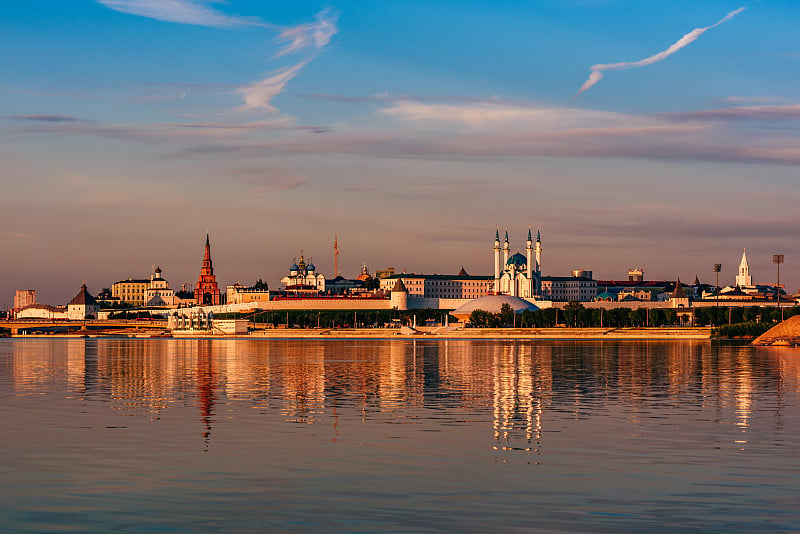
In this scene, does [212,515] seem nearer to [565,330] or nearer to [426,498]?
[426,498]

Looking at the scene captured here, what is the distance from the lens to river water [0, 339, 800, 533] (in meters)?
17.2

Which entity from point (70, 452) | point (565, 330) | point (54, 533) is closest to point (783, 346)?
point (565, 330)

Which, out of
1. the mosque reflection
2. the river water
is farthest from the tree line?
the river water

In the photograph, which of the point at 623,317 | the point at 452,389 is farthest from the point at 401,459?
the point at 623,317

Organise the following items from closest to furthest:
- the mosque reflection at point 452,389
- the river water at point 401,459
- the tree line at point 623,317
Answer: the river water at point 401,459 → the mosque reflection at point 452,389 → the tree line at point 623,317

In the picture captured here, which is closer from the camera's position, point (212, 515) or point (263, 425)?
point (212, 515)

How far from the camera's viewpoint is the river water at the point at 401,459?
1720 cm

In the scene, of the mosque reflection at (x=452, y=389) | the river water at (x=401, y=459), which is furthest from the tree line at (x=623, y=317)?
the river water at (x=401, y=459)

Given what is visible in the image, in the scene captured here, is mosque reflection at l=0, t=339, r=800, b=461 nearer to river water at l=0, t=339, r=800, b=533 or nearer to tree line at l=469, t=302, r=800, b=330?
river water at l=0, t=339, r=800, b=533

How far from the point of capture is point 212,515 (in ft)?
56.7

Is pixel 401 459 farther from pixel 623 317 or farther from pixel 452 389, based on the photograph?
pixel 623 317

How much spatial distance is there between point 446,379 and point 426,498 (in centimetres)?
3689

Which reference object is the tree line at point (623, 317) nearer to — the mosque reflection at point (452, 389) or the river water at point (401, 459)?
the mosque reflection at point (452, 389)

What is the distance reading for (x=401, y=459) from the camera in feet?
78.3
